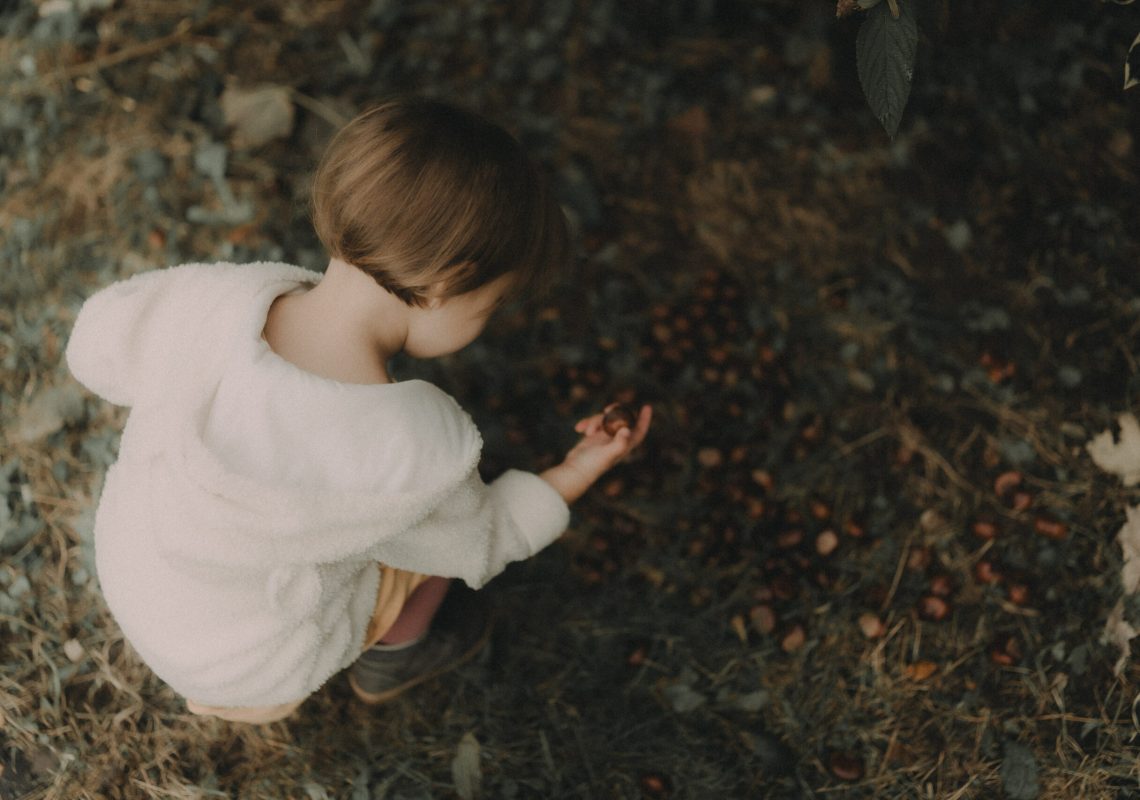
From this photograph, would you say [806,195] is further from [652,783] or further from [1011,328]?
[652,783]

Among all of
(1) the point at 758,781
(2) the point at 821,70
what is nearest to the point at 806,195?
(2) the point at 821,70

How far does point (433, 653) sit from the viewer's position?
6.29 feet

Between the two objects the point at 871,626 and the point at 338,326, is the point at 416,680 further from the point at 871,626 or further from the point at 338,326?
the point at 871,626

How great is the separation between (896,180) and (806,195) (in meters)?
0.26

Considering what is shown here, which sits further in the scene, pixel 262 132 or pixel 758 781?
pixel 262 132

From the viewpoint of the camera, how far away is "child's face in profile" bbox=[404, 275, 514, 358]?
1467 mm

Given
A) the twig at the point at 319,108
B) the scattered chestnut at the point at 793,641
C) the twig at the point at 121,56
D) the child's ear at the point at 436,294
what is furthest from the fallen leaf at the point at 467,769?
the twig at the point at 121,56

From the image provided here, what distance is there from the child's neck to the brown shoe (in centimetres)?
71

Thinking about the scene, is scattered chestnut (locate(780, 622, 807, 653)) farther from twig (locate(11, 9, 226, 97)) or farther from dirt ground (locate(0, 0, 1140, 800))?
twig (locate(11, 9, 226, 97))

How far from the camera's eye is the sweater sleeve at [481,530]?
141 centimetres

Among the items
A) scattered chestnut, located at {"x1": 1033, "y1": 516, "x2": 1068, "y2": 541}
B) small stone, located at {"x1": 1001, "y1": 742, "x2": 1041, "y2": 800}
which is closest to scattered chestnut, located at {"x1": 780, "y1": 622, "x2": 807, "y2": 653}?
small stone, located at {"x1": 1001, "y1": 742, "x2": 1041, "y2": 800}

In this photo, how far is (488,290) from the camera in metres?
1.48

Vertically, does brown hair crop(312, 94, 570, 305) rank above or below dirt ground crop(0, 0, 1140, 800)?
above

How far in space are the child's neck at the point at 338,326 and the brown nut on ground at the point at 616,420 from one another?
18.6 inches
